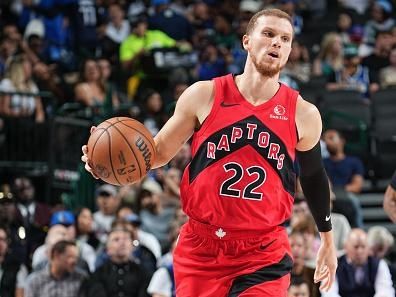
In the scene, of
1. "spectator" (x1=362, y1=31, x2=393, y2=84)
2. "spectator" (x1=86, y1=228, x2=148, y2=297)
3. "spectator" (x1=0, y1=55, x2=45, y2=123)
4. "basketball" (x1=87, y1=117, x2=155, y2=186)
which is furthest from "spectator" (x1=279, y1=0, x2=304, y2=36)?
"basketball" (x1=87, y1=117, x2=155, y2=186)

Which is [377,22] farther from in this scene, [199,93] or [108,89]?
[199,93]

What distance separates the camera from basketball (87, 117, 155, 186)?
5.44 metres

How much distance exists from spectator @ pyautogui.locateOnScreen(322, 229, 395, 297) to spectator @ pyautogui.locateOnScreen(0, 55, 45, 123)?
5.54 m

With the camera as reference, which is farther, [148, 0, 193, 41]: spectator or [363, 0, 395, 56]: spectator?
[363, 0, 395, 56]: spectator

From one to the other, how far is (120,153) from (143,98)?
9.23 metres

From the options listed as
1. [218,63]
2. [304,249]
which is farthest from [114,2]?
[304,249]

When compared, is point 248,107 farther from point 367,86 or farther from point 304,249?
point 367,86

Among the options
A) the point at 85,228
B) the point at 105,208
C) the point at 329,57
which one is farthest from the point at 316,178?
the point at 329,57

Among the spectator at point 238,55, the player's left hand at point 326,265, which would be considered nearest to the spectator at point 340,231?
the spectator at point 238,55

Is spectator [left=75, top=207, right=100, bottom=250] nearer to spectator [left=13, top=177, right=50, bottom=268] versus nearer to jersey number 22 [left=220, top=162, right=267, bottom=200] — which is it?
spectator [left=13, top=177, right=50, bottom=268]

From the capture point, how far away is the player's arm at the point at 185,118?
5641mm

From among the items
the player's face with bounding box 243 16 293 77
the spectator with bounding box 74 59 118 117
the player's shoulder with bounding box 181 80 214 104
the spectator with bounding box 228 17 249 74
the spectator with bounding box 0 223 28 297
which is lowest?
the spectator with bounding box 0 223 28 297

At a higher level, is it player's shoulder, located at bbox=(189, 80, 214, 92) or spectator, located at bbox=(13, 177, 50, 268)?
player's shoulder, located at bbox=(189, 80, 214, 92)

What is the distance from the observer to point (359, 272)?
9.77m
